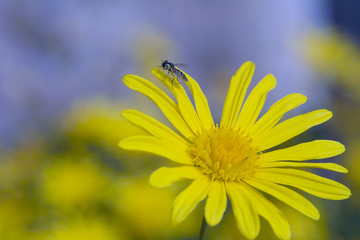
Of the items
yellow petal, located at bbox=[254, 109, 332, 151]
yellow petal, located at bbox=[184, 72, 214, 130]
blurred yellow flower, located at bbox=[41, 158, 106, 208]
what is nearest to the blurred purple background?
blurred yellow flower, located at bbox=[41, 158, 106, 208]

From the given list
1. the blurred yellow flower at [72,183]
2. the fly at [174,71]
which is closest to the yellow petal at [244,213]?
the fly at [174,71]

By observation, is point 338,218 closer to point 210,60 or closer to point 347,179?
point 347,179

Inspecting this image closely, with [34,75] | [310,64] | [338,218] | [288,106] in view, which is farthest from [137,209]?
[310,64]

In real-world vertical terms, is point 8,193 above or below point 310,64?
below

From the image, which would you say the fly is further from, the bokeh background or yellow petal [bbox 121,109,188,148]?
the bokeh background

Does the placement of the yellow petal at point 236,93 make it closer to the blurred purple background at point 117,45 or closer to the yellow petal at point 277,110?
the yellow petal at point 277,110
